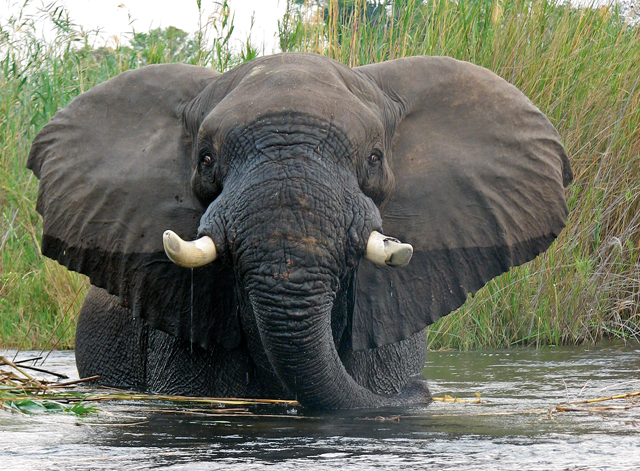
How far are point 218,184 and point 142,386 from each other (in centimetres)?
163

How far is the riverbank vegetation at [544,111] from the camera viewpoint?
6.66 m

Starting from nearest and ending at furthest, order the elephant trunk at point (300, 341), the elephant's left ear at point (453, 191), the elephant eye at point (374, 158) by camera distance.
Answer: the elephant trunk at point (300, 341) → the elephant eye at point (374, 158) → the elephant's left ear at point (453, 191)

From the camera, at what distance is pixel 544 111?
719 centimetres

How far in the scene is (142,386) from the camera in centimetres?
519

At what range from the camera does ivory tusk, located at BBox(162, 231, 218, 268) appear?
3344 mm

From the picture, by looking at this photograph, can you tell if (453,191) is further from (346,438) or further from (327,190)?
(346,438)

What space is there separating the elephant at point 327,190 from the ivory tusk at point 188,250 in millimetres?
27

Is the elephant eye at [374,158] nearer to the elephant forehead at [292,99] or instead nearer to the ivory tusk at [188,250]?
the elephant forehead at [292,99]

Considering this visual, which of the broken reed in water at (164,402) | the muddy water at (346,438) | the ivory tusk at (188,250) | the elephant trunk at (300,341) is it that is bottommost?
the muddy water at (346,438)

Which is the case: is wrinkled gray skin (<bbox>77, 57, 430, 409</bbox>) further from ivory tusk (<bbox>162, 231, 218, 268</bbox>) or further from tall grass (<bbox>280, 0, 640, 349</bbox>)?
tall grass (<bbox>280, 0, 640, 349</bbox>)

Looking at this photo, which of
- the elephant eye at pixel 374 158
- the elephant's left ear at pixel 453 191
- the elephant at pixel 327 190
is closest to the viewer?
the elephant at pixel 327 190

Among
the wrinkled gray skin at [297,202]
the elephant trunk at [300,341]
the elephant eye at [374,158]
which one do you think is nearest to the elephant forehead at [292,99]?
the wrinkled gray skin at [297,202]

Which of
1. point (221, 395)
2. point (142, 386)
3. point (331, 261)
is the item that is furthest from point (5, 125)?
point (331, 261)

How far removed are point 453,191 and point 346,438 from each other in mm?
1365
